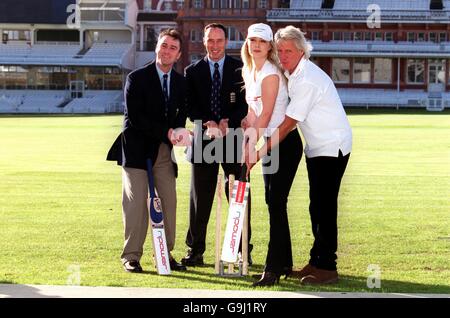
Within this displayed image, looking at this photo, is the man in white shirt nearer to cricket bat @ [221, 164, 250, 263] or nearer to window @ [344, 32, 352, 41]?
cricket bat @ [221, 164, 250, 263]

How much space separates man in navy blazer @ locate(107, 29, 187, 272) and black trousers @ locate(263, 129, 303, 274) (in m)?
1.14

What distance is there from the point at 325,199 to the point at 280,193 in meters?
0.42

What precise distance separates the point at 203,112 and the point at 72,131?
3091 cm

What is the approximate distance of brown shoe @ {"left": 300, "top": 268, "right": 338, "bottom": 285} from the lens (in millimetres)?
8188

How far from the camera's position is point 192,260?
9.22 metres

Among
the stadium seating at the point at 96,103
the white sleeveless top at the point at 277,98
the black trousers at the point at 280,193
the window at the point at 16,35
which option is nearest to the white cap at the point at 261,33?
the white sleeveless top at the point at 277,98

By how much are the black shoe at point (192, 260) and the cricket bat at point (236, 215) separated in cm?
94

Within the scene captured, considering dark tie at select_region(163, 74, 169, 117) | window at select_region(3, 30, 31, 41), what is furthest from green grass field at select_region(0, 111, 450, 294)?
window at select_region(3, 30, 31, 41)

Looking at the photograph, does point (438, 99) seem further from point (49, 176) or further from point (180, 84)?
point (180, 84)

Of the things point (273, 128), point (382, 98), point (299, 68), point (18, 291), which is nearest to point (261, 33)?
point (299, 68)

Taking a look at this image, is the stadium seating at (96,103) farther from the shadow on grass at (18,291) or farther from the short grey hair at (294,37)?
the shadow on grass at (18,291)

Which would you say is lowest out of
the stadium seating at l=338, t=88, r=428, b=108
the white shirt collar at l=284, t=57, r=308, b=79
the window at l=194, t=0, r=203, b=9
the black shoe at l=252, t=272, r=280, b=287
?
the stadium seating at l=338, t=88, r=428, b=108

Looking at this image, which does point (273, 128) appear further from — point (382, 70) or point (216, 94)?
point (382, 70)
